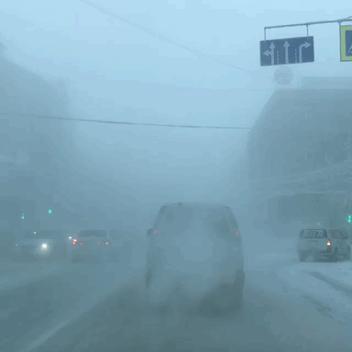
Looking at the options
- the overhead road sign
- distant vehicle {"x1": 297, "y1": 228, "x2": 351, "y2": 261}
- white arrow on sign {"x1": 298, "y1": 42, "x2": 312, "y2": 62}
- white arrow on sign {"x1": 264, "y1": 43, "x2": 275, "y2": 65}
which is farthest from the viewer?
distant vehicle {"x1": 297, "y1": 228, "x2": 351, "y2": 261}

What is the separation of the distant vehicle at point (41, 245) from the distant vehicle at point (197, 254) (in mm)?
18963

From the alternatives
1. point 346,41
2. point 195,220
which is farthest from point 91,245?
point 195,220

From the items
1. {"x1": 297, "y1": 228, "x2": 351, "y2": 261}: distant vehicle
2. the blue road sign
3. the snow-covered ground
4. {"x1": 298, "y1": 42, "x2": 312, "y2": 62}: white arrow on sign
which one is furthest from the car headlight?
{"x1": 298, "y1": 42, "x2": 312, "y2": 62}: white arrow on sign

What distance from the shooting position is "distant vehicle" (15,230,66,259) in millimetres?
33281

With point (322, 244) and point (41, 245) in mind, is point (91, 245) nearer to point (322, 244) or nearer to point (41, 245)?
point (41, 245)

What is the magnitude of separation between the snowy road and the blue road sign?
19.2ft

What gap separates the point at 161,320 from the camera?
12680 mm

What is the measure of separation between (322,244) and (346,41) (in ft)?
45.5

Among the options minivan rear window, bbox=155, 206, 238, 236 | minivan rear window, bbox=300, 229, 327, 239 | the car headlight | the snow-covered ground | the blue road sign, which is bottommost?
the snow-covered ground

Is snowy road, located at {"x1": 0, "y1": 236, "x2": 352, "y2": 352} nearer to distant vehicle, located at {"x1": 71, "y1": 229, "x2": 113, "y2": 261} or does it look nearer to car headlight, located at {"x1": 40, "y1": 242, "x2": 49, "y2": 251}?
distant vehicle, located at {"x1": 71, "y1": 229, "x2": 113, "y2": 261}

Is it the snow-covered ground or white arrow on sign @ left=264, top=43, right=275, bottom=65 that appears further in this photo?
the snow-covered ground

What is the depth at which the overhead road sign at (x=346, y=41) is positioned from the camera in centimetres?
1816

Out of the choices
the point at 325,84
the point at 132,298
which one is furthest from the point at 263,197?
the point at 132,298

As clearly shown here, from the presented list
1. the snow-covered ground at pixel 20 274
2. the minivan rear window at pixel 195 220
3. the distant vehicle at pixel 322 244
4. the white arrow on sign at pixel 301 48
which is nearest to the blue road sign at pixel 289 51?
the white arrow on sign at pixel 301 48
